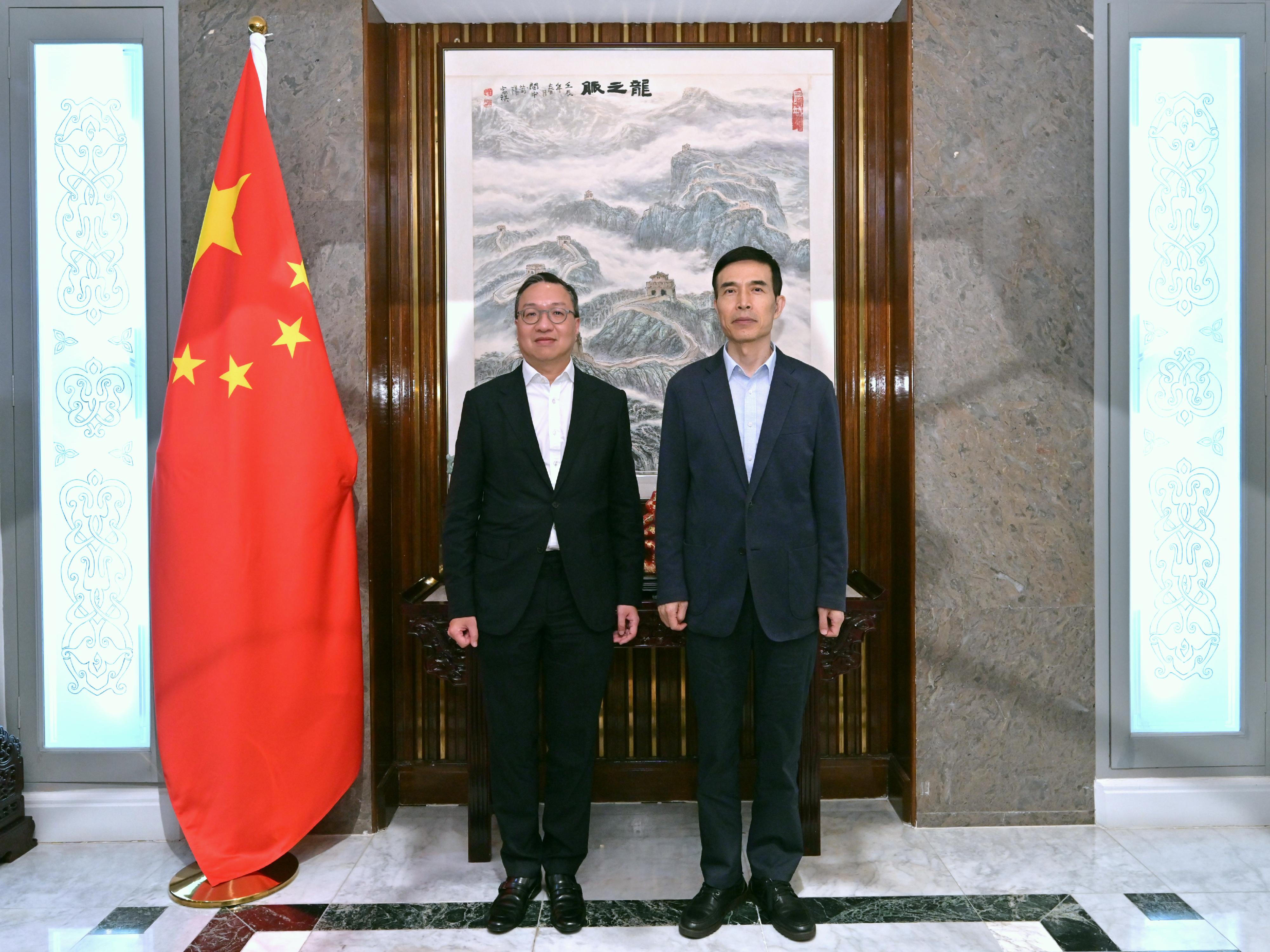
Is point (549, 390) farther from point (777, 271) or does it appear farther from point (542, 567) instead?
point (777, 271)

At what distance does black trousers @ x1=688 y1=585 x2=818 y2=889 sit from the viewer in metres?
2.21

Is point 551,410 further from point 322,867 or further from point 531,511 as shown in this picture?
point 322,867

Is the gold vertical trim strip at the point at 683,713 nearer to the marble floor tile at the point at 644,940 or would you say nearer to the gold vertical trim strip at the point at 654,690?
the gold vertical trim strip at the point at 654,690

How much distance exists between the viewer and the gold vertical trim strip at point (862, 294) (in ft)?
9.80

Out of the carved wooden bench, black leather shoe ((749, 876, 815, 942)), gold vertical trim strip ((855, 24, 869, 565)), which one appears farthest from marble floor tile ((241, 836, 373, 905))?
gold vertical trim strip ((855, 24, 869, 565))

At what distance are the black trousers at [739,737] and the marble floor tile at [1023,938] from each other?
55cm

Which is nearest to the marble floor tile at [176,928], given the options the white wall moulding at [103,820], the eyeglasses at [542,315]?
the white wall moulding at [103,820]

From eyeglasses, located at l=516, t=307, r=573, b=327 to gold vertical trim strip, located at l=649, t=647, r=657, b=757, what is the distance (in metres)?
1.35

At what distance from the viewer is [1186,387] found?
2840 millimetres

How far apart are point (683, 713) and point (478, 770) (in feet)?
2.65

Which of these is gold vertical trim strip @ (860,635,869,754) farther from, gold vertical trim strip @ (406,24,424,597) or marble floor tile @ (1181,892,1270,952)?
gold vertical trim strip @ (406,24,424,597)

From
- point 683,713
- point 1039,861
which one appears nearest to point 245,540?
point 683,713

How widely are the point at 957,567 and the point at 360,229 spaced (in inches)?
90.9

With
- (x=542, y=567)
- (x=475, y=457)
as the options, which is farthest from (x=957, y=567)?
(x=475, y=457)
